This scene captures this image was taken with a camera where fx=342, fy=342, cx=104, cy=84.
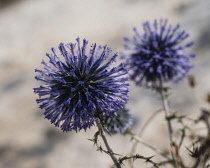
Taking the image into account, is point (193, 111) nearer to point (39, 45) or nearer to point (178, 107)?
point (178, 107)

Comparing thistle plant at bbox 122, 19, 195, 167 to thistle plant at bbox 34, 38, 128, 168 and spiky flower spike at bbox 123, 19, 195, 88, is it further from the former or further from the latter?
thistle plant at bbox 34, 38, 128, 168

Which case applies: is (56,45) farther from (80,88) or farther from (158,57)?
(80,88)

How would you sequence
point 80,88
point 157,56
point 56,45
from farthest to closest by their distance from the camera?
1. point 56,45
2. point 157,56
3. point 80,88

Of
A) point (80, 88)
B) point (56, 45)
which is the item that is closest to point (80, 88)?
point (80, 88)

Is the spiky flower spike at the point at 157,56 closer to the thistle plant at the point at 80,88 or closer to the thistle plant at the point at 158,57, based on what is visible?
the thistle plant at the point at 158,57

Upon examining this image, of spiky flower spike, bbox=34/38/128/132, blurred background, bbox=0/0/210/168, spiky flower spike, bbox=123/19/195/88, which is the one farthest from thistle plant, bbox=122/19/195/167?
spiky flower spike, bbox=34/38/128/132

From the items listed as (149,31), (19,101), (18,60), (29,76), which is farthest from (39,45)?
(149,31)

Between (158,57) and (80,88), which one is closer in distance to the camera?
(80,88)
